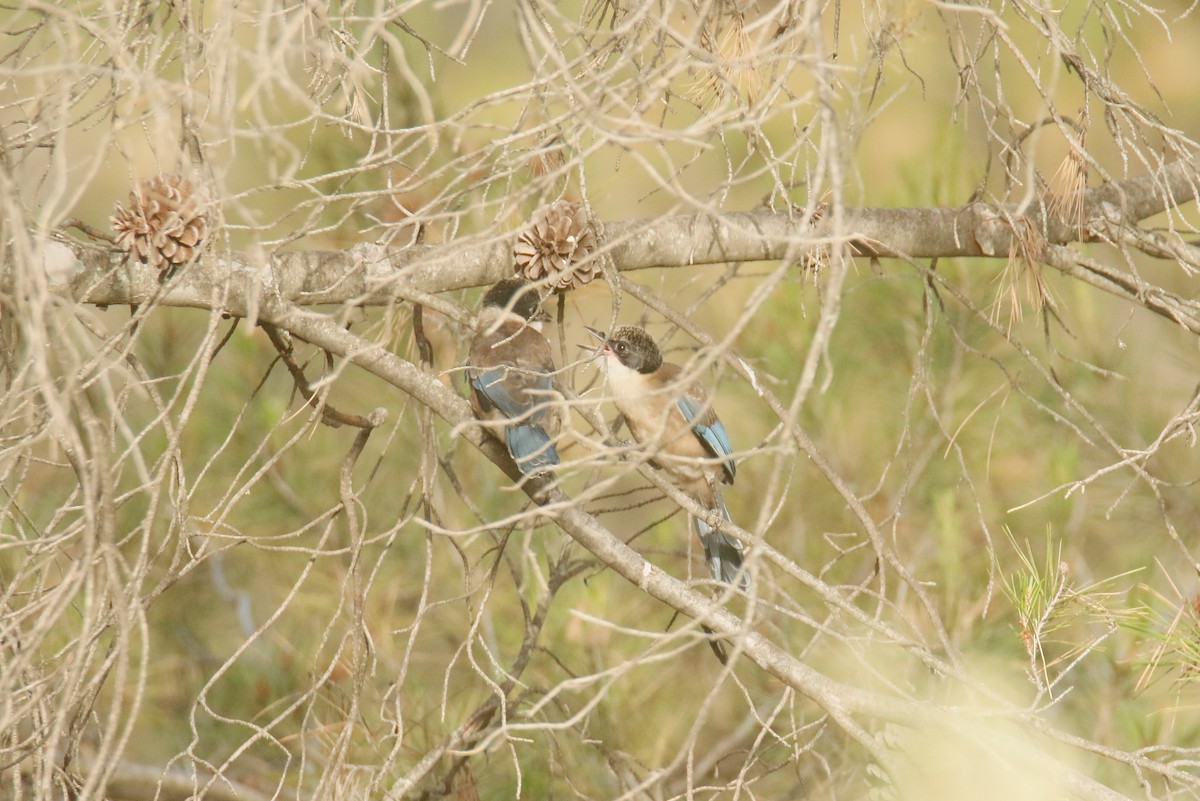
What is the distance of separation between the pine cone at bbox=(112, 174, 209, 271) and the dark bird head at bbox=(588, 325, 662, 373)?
3.74 feet

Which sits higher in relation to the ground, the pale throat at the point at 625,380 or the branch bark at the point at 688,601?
the branch bark at the point at 688,601

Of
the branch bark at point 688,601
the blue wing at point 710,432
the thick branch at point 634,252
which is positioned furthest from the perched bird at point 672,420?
the branch bark at point 688,601

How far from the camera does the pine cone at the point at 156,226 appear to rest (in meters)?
1.81

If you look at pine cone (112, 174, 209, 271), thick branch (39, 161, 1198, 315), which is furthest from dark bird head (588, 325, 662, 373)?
pine cone (112, 174, 209, 271)

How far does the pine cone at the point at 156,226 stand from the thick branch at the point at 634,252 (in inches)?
1.2

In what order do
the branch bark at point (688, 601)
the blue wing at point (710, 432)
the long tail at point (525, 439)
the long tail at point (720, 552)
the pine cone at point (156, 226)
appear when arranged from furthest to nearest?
the blue wing at point (710, 432)
the long tail at point (720, 552)
the long tail at point (525, 439)
the pine cone at point (156, 226)
the branch bark at point (688, 601)

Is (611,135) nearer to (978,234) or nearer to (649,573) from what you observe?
(649,573)

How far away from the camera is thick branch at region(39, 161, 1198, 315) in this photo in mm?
1824

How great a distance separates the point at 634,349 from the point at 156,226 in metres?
1.32

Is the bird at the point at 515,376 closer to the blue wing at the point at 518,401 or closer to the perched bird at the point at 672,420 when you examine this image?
the blue wing at the point at 518,401

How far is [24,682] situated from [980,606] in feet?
6.49

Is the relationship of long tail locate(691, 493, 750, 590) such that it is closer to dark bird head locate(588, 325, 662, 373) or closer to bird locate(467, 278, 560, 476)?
dark bird head locate(588, 325, 662, 373)

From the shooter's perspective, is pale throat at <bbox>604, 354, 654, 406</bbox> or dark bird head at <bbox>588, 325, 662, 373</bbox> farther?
pale throat at <bbox>604, 354, 654, 406</bbox>

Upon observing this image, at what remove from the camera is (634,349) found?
2889 mm
